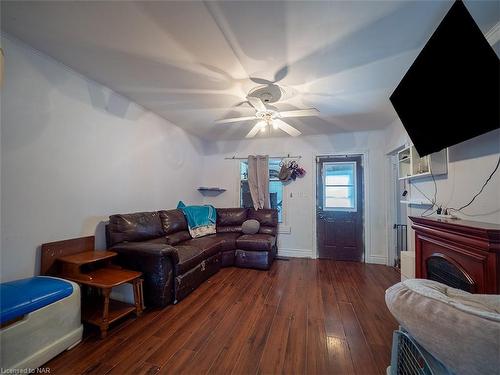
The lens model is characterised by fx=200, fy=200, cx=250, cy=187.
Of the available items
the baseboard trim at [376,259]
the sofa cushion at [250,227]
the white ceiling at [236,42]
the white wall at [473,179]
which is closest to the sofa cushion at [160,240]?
the sofa cushion at [250,227]

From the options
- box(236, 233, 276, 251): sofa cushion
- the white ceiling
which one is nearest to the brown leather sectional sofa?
box(236, 233, 276, 251): sofa cushion

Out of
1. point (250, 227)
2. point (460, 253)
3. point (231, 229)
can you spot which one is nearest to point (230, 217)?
point (231, 229)

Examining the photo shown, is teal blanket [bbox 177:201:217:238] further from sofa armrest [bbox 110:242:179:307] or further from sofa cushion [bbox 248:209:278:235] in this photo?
sofa armrest [bbox 110:242:179:307]

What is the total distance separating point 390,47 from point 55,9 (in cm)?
256

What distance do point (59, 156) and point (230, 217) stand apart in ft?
9.12

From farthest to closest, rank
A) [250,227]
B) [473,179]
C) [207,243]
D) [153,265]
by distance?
[250,227] < [207,243] < [153,265] < [473,179]

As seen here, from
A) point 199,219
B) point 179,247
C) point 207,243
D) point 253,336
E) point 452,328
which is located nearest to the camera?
point 452,328

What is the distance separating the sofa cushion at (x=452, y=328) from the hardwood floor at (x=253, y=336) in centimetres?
110

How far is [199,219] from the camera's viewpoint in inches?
145

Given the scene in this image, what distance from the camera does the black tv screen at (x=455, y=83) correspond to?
1.09 meters

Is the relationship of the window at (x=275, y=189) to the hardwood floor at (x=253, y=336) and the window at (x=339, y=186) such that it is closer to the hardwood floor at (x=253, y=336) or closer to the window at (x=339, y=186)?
the window at (x=339, y=186)

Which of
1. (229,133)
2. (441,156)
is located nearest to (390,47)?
(441,156)

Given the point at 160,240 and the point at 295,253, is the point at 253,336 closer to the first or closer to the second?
the point at 160,240

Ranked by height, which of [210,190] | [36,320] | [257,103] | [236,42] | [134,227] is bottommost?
[36,320]
